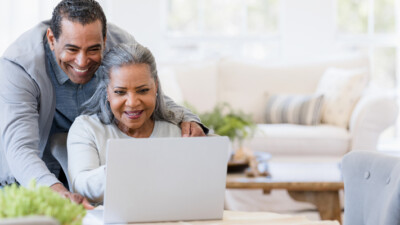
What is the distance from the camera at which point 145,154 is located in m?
1.34

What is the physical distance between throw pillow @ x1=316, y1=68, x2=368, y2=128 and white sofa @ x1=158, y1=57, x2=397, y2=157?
0.06m

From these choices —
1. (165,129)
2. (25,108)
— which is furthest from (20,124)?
(165,129)

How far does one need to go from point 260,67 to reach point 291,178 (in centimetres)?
198

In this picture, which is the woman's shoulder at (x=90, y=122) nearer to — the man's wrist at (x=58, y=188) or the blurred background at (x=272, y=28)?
the man's wrist at (x=58, y=188)

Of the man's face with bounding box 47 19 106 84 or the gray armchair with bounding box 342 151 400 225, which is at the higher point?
the man's face with bounding box 47 19 106 84

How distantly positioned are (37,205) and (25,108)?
973mm

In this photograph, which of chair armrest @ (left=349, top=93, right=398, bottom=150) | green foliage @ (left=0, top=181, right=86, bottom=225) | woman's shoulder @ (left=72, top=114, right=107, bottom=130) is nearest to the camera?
green foliage @ (left=0, top=181, right=86, bottom=225)

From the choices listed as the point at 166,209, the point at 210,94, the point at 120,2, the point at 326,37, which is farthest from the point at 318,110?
the point at 166,209

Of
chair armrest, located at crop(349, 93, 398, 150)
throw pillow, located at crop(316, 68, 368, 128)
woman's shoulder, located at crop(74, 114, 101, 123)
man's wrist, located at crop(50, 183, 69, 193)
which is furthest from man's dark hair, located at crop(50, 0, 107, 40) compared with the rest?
throw pillow, located at crop(316, 68, 368, 128)

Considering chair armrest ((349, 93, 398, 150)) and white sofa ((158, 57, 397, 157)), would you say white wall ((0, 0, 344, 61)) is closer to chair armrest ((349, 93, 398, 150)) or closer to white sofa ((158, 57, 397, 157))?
white sofa ((158, 57, 397, 157))

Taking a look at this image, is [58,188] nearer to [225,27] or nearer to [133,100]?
[133,100]

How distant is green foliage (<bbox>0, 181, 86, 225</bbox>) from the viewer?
3.08ft

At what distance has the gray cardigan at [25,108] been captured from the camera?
1748 mm

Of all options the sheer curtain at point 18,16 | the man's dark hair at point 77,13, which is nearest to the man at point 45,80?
the man's dark hair at point 77,13
